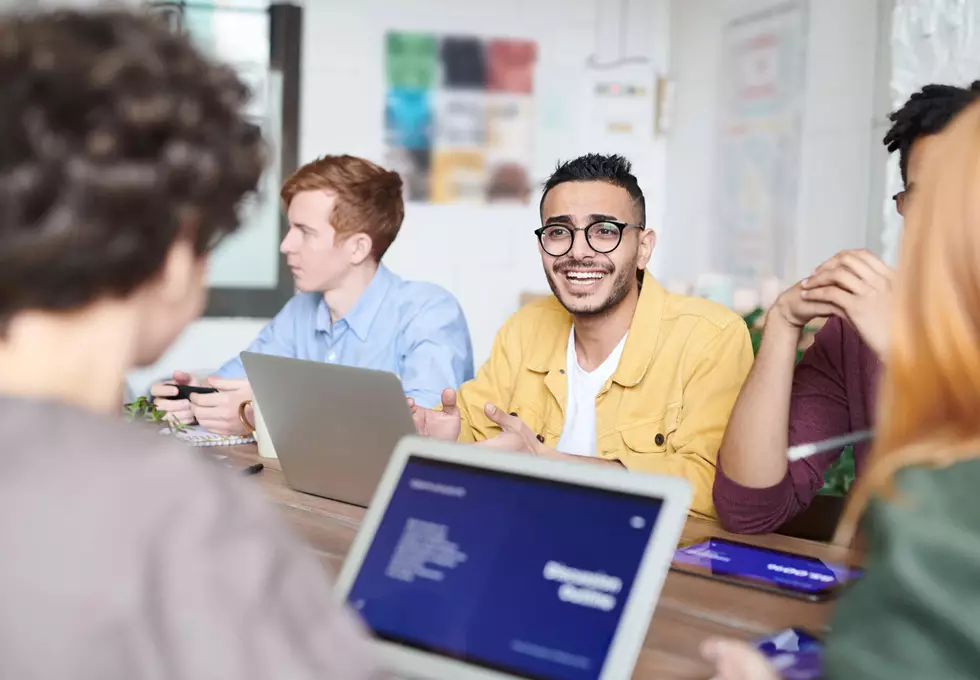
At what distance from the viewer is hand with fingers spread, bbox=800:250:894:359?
1615 mm

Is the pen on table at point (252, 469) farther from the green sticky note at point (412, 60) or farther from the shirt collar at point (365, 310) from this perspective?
the green sticky note at point (412, 60)

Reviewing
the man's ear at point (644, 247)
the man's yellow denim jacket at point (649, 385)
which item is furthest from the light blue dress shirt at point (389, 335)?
the man's ear at point (644, 247)

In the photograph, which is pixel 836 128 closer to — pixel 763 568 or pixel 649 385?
pixel 649 385

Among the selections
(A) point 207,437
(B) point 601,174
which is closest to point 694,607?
(B) point 601,174

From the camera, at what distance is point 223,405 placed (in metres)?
2.31

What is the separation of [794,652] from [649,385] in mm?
1074

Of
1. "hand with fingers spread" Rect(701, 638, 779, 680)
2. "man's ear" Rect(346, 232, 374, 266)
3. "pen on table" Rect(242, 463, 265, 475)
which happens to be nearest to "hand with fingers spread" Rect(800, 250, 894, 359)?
"hand with fingers spread" Rect(701, 638, 779, 680)

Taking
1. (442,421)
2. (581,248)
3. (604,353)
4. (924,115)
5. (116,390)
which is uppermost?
(924,115)

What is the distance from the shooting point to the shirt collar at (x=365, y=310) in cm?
286

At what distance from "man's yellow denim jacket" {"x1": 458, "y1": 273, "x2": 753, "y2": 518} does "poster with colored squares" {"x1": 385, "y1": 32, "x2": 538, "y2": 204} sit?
229 centimetres

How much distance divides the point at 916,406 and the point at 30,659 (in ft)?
2.31

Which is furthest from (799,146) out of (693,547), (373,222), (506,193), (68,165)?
(68,165)

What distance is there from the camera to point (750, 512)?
1.63 m

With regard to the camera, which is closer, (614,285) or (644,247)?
(614,285)
